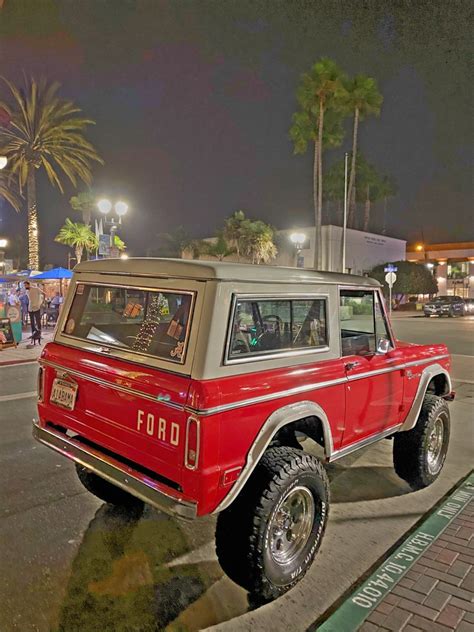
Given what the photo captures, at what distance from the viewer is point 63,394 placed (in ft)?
11.2

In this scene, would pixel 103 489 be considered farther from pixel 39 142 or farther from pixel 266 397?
pixel 39 142

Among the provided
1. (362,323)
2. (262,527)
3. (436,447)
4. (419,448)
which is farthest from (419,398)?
(262,527)

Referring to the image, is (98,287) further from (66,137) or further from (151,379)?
(66,137)

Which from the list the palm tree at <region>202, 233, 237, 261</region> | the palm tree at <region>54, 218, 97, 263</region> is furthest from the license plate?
the palm tree at <region>202, 233, 237, 261</region>

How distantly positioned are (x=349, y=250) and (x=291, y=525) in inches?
1555

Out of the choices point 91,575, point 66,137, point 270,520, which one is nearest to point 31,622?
point 91,575

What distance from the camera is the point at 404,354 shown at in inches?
163

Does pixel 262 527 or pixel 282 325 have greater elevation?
pixel 282 325

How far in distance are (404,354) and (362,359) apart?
695 mm

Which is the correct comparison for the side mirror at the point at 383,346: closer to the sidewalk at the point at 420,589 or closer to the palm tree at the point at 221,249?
the sidewalk at the point at 420,589

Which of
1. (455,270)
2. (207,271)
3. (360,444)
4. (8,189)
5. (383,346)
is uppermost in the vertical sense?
(8,189)

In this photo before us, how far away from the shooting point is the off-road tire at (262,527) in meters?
2.72

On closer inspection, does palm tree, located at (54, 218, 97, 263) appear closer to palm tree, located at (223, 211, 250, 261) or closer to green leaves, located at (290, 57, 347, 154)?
palm tree, located at (223, 211, 250, 261)

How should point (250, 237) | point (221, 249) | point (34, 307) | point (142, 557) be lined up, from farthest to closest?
point (221, 249) → point (250, 237) → point (34, 307) → point (142, 557)
